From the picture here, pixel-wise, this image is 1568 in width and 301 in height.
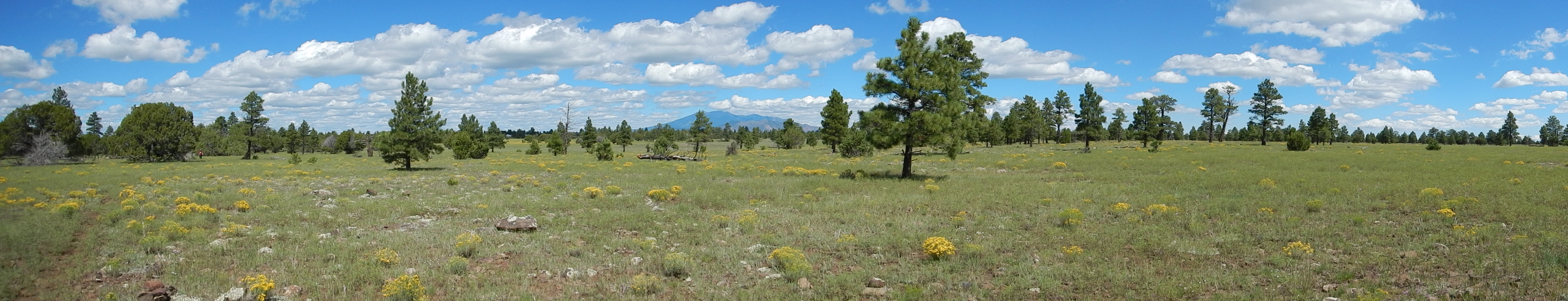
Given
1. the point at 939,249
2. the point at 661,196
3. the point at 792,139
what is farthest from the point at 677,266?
the point at 792,139

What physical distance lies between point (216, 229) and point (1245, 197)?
2611 centimetres

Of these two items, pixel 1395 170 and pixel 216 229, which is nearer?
pixel 216 229

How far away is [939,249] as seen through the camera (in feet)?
39.9

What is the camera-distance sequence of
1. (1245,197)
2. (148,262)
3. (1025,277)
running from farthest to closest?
(1245,197), (148,262), (1025,277)

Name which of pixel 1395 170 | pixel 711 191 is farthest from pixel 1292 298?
pixel 1395 170

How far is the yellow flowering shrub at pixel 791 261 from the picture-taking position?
1120cm

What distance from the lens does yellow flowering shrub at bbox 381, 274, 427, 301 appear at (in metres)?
9.44

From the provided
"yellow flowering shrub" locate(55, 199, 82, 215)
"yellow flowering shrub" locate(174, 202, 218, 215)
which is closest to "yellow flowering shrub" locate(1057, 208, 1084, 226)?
"yellow flowering shrub" locate(174, 202, 218, 215)

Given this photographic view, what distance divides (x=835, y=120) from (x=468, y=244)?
56623 mm

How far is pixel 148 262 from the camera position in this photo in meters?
11.2

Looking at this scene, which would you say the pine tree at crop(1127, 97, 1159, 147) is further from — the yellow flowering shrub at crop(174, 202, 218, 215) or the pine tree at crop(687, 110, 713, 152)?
the yellow flowering shrub at crop(174, 202, 218, 215)

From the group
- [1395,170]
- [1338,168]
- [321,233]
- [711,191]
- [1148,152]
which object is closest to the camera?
[321,233]

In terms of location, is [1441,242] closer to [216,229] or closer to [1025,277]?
[1025,277]

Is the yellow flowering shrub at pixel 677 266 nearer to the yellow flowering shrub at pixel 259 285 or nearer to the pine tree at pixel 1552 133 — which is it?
the yellow flowering shrub at pixel 259 285
